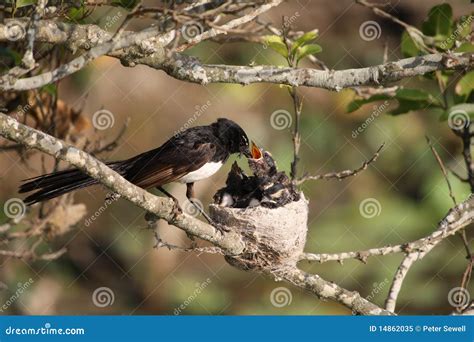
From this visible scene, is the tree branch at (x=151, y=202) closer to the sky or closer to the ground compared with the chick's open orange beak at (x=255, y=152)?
closer to the ground

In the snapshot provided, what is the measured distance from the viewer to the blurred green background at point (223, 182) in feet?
29.3

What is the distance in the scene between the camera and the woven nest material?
598cm

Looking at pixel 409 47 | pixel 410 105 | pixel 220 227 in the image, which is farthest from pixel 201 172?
pixel 409 47

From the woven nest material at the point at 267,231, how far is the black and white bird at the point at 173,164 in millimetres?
374

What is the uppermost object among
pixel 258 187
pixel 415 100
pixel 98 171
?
pixel 415 100

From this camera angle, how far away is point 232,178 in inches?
278

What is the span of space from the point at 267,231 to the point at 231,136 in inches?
30.1

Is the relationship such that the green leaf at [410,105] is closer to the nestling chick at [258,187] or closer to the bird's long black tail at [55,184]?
the nestling chick at [258,187]

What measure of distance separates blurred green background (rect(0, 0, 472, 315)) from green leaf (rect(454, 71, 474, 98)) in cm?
277

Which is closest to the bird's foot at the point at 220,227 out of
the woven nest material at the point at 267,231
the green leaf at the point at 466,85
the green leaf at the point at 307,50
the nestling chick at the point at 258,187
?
the woven nest material at the point at 267,231

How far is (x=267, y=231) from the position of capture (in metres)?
6.24

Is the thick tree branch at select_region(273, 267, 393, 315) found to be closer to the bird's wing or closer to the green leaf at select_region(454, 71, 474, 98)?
the bird's wing

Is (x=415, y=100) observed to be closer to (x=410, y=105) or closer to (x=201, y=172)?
(x=410, y=105)

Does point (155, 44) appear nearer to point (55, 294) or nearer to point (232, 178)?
point (232, 178)
